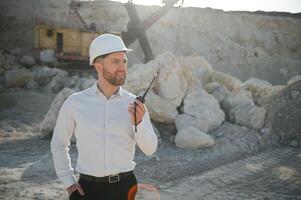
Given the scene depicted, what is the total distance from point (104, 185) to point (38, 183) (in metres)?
3.29

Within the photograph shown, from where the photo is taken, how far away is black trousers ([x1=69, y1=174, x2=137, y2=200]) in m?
2.48

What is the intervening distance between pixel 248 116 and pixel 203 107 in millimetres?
1192

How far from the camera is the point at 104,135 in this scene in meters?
2.51

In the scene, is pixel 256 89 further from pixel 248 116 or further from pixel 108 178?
pixel 108 178

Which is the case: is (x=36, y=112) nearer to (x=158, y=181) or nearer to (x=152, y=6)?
(x=158, y=181)

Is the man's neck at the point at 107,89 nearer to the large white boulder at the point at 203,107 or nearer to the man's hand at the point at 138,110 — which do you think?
the man's hand at the point at 138,110

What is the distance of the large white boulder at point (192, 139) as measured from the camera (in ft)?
23.7

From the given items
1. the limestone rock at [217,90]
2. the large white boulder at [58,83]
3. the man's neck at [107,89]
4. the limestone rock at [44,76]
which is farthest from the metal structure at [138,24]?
the man's neck at [107,89]

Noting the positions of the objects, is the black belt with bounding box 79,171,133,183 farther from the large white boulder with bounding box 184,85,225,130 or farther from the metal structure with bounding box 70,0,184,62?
the metal structure with bounding box 70,0,184,62

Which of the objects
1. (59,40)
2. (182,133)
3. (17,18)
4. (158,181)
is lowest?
(158,181)

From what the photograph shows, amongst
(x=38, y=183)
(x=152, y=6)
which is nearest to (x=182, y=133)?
(x=38, y=183)

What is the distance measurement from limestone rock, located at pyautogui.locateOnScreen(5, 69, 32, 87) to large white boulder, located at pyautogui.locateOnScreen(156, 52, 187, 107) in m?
7.67

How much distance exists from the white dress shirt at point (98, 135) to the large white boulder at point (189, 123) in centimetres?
520

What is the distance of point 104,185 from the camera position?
2.49m
